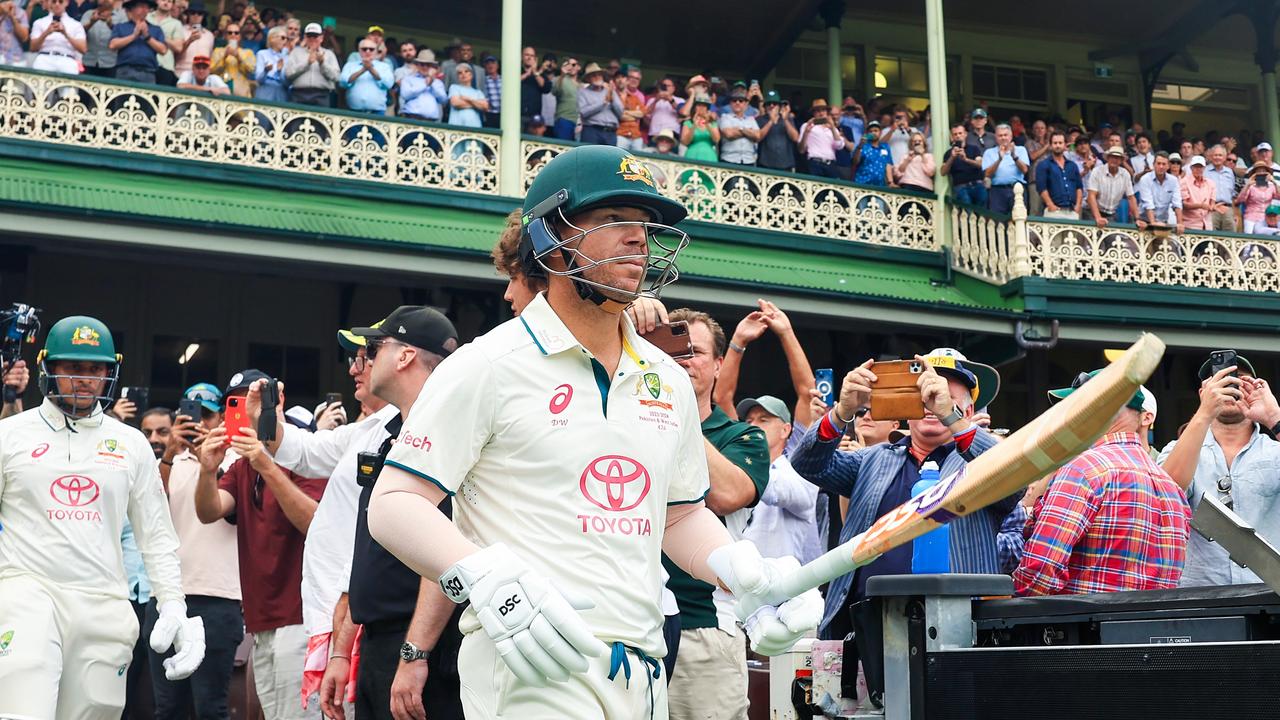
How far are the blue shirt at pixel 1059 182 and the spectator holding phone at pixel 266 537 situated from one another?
1230 centimetres

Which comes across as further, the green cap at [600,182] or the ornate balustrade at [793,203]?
the ornate balustrade at [793,203]

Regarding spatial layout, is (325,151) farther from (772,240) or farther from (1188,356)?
(1188,356)

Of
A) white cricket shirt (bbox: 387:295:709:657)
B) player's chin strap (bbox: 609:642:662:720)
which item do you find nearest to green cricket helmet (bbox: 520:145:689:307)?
white cricket shirt (bbox: 387:295:709:657)

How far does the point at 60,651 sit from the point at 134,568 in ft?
6.45

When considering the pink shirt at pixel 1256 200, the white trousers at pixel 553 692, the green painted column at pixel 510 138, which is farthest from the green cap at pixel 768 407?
the pink shirt at pixel 1256 200

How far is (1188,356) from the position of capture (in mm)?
21094

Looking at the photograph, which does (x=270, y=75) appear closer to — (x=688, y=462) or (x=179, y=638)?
(x=179, y=638)

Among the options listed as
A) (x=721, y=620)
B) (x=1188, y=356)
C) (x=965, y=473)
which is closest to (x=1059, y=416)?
(x=965, y=473)

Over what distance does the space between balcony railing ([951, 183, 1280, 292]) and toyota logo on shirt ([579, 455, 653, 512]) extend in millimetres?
14088

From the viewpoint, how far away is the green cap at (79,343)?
6633 millimetres

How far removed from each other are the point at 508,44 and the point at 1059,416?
13598 millimetres

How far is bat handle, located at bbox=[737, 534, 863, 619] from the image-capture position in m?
2.94

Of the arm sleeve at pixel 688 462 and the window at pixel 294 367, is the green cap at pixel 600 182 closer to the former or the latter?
the arm sleeve at pixel 688 462

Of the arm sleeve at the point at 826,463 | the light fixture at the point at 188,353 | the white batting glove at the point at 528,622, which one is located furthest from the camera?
the light fixture at the point at 188,353
